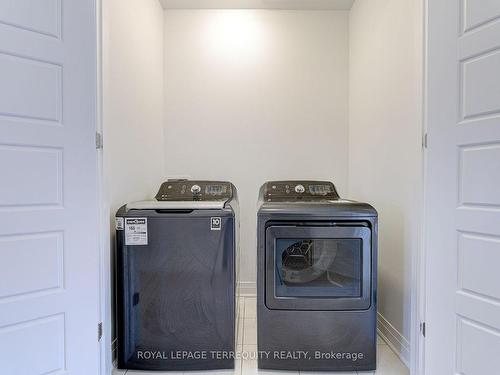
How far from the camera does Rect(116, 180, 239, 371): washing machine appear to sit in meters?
1.67

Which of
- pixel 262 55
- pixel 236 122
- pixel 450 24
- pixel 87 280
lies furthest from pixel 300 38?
pixel 87 280

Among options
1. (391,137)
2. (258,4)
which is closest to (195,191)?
(391,137)

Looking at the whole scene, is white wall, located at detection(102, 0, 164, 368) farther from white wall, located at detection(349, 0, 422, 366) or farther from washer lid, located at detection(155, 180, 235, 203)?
white wall, located at detection(349, 0, 422, 366)

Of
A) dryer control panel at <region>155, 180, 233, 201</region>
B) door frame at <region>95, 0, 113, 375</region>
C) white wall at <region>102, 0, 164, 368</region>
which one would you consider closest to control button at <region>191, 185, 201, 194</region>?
dryer control panel at <region>155, 180, 233, 201</region>

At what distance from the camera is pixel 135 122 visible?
2.14 metres

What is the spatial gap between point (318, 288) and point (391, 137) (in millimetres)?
1091

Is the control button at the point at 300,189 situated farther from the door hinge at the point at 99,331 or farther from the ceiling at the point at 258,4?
the ceiling at the point at 258,4

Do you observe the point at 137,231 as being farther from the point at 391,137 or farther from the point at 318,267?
the point at 391,137

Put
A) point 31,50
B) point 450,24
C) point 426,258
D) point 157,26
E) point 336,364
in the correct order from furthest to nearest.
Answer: point 157,26 < point 336,364 < point 426,258 < point 450,24 < point 31,50

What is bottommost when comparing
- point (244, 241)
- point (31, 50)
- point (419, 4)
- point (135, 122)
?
point (244, 241)

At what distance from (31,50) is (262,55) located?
6.29 ft

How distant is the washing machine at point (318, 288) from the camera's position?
1673mm

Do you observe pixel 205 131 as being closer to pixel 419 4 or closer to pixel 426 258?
pixel 419 4

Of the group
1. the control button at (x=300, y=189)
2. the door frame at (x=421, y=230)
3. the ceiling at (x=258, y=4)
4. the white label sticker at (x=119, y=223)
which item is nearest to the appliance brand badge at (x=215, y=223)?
the white label sticker at (x=119, y=223)
